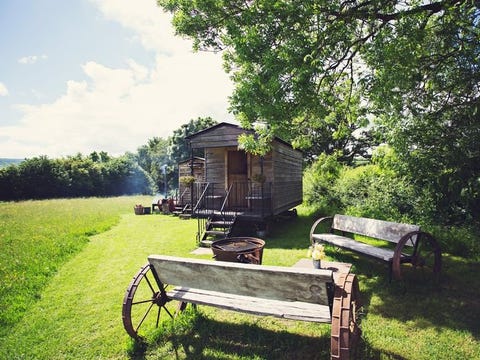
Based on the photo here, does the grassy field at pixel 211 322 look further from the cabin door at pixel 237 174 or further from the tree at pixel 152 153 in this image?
the tree at pixel 152 153

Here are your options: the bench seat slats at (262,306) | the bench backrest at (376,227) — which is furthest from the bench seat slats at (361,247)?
the bench seat slats at (262,306)

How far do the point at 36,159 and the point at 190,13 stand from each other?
33.9m

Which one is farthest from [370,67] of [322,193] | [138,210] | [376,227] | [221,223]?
[138,210]

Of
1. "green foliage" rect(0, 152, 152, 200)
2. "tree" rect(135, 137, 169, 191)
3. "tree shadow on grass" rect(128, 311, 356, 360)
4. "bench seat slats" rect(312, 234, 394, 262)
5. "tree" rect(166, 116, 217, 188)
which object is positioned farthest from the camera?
"tree" rect(135, 137, 169, 191)

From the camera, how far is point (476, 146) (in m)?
6.59

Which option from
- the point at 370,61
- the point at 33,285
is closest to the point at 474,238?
the point at 370,61

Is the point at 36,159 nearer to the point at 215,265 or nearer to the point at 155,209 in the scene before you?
the point at 155,209

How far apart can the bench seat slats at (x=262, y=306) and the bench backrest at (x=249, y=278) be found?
281mm

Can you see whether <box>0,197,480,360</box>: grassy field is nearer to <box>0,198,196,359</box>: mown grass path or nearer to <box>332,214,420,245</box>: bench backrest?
<box>0,198,196,359</box>: mown grass path

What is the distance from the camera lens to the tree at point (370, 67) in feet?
18.4

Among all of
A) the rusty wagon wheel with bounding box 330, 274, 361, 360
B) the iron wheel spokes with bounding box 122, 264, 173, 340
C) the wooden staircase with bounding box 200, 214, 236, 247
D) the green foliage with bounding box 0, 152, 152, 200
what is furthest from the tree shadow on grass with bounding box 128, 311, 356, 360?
the green foliage with bounding box 0, 152, 152, 200

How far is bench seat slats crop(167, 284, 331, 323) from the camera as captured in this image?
2.75 m

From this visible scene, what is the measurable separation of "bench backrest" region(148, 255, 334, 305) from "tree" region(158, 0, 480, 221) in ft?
13.3

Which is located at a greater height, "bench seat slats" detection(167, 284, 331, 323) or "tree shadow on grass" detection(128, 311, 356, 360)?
"bench seat slats" detection(167, 284, 331, 323)
